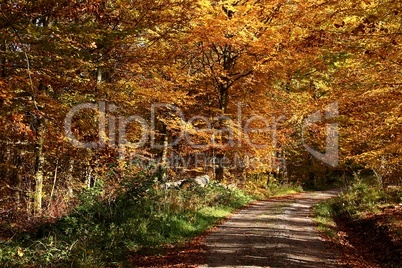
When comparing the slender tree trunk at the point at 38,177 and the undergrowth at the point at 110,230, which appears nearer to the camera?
the undergrowth at the point at 110,230

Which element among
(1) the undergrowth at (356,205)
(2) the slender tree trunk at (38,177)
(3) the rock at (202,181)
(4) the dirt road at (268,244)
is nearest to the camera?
(4) the dirt road at (268,244)

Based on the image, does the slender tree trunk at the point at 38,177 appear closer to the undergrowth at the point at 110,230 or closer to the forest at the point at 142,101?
the forest at the point at 142,101

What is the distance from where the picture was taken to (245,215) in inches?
584

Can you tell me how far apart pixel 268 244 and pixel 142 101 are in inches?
274

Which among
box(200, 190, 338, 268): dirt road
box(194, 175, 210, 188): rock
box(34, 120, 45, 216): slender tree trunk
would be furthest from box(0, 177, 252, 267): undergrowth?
box(194, 175, 210, 188): rock

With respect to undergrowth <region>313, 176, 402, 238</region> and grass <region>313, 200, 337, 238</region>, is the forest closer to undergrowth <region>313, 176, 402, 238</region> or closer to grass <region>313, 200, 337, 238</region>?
undergrowth <region>313, 176, 402, 238</region>

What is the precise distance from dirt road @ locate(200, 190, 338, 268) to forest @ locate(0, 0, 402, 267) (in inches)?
49.3

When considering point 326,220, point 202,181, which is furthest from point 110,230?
point 202,181

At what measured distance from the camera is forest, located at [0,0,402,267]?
754 centimetres

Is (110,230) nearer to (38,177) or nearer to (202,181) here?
(38,177)

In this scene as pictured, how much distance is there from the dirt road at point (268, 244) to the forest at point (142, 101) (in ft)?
4.11

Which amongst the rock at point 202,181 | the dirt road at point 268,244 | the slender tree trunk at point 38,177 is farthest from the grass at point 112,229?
the rock at point 202,181

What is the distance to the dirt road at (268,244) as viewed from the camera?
26.2 feet

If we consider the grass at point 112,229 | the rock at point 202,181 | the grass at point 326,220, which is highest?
the rock at point 202,181
